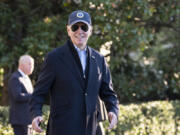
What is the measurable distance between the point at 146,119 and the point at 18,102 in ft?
10.7

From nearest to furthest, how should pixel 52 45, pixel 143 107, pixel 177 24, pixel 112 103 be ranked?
pixel 112 103
pixel 143 107
pixel 52 45
pixel 177 24

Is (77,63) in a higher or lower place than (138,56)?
lower

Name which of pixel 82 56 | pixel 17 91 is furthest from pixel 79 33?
pixel 17 91

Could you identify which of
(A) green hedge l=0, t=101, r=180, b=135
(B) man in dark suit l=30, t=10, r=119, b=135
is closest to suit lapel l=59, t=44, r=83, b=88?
(B) man in dark suit l=30, t=10, r=119, b=135

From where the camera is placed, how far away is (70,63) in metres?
3.66

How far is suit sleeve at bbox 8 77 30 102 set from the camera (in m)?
5.71

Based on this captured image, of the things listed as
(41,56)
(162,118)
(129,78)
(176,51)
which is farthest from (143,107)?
(176,51)

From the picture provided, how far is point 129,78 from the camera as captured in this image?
12133mm

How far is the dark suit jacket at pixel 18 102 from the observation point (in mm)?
5699

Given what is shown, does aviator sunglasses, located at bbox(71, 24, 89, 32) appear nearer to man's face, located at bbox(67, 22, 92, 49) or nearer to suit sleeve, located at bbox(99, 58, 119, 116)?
man's face, located at bbox(67, 22, 92, 49)

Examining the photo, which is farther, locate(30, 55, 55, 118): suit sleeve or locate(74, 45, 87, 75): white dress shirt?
locate(74, 45, 87, 75): white dress shirt

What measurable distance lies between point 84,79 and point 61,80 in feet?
0.70

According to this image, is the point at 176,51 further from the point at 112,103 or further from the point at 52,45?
the point at 112,103

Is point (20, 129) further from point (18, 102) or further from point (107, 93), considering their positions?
point (107, 93)
